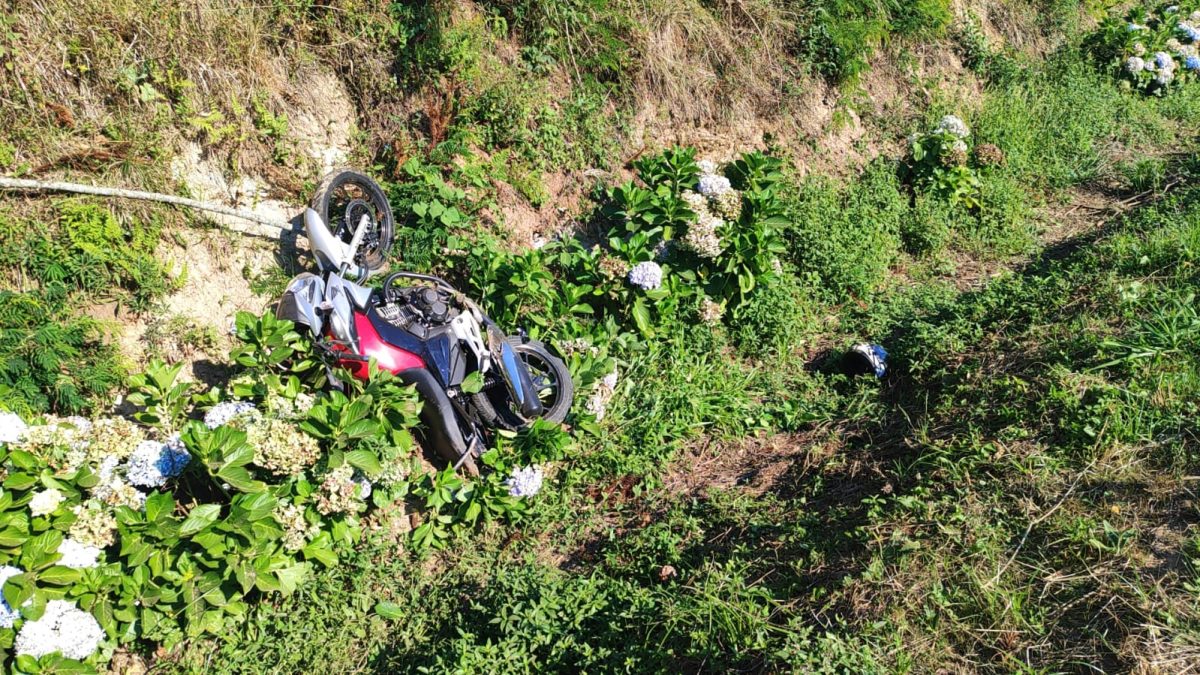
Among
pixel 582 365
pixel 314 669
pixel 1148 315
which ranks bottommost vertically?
pixel 314 669

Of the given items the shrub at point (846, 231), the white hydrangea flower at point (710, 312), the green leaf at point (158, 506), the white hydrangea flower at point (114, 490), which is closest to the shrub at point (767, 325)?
the white hydrangea flower at point (710, 312)

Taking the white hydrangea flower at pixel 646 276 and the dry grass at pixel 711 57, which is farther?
the dry grass at pixel 711 57

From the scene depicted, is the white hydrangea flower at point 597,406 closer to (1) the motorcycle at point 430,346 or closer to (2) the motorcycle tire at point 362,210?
(1) the motorcycle at point 430,346

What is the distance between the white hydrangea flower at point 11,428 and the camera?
334cm

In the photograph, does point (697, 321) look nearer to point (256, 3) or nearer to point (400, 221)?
point (400, 221)

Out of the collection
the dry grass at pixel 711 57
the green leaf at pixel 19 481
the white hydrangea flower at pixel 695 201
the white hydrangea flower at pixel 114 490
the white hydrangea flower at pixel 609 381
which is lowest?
the white hydrangea flower at pixel 609 381

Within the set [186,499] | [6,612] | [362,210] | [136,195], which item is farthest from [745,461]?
[136,195]

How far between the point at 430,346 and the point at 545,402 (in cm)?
87

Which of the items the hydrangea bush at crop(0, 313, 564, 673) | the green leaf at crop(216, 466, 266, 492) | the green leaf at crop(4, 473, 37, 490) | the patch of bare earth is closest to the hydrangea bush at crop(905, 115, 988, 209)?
the patch of bare earth

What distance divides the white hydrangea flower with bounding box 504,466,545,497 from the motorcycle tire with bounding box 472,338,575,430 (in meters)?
0.39

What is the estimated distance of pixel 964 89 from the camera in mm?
Answer: 9070

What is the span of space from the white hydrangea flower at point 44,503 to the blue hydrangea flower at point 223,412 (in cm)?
69

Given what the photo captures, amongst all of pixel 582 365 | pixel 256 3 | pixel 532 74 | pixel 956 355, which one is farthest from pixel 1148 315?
pixel 256 3

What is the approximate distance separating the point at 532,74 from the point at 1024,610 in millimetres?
5381
